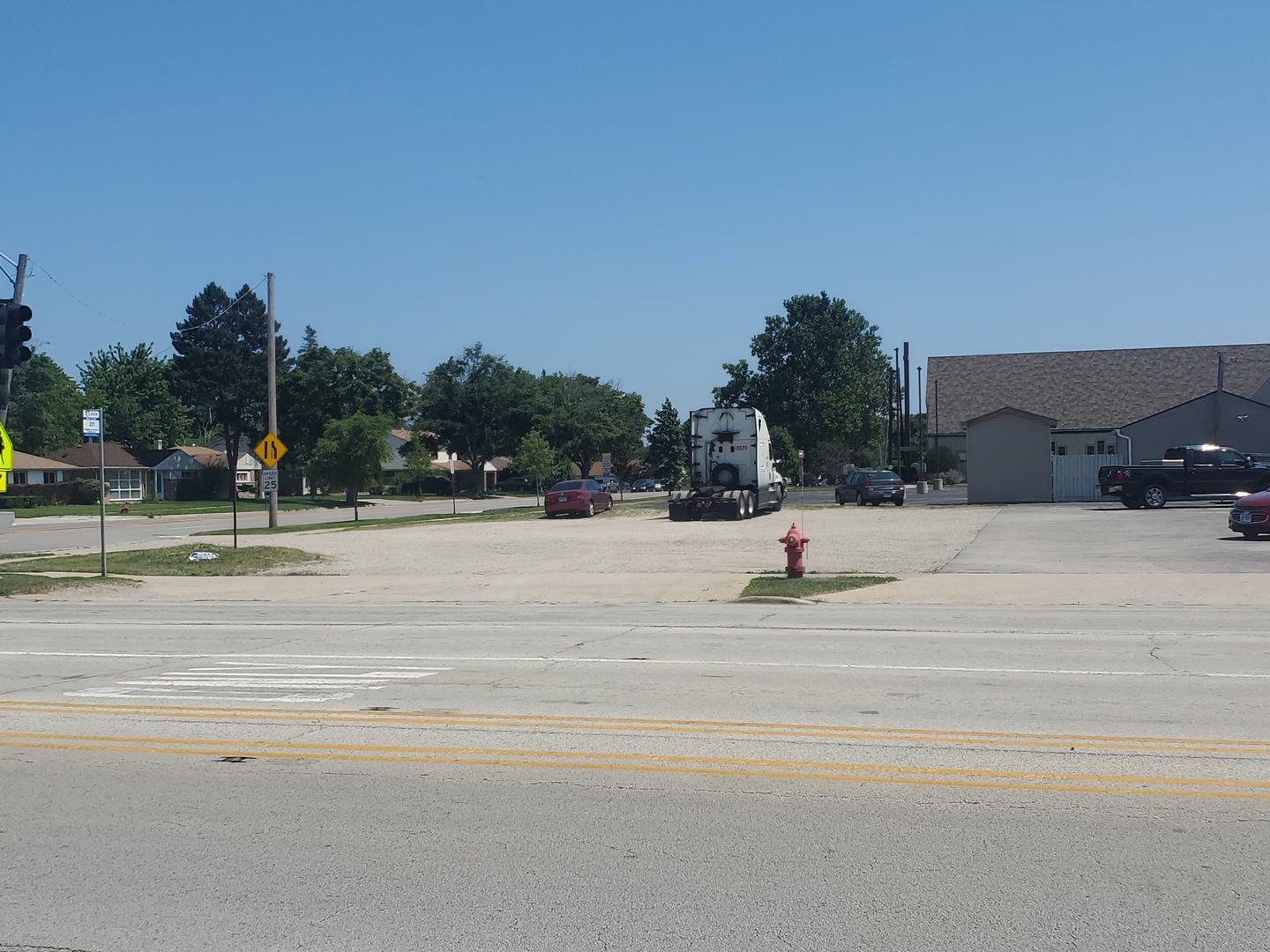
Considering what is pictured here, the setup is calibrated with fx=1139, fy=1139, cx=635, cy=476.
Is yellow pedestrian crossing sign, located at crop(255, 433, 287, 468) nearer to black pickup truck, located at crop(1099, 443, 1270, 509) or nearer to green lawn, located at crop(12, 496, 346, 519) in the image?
black pickup truck, located at crop(1099, 443, 1270, 509)

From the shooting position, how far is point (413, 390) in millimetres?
105438

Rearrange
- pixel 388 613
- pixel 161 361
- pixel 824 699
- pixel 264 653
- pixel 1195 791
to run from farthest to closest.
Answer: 1. pixel 161 361
2. pixel 388 613
3. pixel 264 653
4. pixel 824 699
5. pixel 1195 791

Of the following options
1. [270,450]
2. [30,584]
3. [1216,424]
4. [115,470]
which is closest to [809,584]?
[30,584]

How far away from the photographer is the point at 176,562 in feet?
88.3

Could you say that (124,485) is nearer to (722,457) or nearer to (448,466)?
(448,466)

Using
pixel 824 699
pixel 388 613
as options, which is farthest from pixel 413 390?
pixel 824 699

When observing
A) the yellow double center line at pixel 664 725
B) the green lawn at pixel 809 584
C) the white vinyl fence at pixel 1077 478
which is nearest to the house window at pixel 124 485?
the white vinyl fence at pixel 1077 478

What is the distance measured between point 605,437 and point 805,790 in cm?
9288

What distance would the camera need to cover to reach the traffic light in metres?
18.4

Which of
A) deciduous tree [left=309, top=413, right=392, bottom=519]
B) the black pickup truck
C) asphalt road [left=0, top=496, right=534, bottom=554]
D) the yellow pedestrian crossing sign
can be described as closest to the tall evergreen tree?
asphalt road [left=0, top=496, right=534, bottom=554]

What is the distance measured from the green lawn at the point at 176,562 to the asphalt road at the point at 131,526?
5671 millimetres

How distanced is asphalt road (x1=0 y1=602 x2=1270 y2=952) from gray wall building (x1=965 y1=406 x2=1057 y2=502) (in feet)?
121

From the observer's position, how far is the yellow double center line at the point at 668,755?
6.68 meters

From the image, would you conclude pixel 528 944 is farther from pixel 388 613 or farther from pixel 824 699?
pixel 388 613
